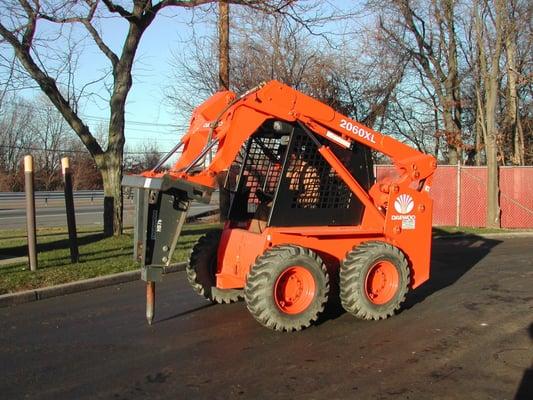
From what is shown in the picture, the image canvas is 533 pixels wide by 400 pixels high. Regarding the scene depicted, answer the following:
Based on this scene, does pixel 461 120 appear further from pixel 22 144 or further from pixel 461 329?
pixel 22 144

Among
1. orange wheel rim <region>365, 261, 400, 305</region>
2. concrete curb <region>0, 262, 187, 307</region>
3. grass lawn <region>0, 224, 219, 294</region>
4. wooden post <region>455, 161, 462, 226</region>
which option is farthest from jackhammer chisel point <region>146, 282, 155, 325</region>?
wooden post <region>455, 161, 462, 226</region>

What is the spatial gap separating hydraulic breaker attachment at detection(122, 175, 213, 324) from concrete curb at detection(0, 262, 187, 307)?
9.72 feet

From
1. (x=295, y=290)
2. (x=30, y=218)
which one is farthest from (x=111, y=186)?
(x=295, y=290)

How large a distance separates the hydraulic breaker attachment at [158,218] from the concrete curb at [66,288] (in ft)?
9.72

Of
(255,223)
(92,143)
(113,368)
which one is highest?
(92,143)

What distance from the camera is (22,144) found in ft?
204

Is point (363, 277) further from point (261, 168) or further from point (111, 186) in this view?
point (111, 186)

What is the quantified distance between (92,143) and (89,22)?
9.30ft

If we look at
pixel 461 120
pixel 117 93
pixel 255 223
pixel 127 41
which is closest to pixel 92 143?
pixel 117 93

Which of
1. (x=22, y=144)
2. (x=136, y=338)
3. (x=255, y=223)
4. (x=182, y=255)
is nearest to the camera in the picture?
(x=136, y=338)

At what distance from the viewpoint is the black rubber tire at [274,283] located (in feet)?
19.5

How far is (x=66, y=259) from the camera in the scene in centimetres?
1067

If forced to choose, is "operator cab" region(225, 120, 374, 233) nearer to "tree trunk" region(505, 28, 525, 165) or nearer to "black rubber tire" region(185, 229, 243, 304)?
"black rubber tire" region(185, 229, 243, 304)

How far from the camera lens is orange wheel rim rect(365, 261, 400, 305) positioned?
6.74 m
